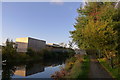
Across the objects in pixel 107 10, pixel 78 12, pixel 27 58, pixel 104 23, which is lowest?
pixel 27 58

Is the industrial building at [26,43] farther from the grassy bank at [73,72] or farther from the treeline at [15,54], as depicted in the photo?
the grassy bank at [73,72]

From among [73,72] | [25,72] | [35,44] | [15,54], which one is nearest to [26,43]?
[35,44]

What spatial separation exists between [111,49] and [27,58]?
52.2 feet

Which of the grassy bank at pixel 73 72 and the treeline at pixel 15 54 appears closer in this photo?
the grassy bank at pixel 73 72

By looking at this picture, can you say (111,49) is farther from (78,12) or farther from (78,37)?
(78,12)

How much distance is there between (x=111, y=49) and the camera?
33.4 ft

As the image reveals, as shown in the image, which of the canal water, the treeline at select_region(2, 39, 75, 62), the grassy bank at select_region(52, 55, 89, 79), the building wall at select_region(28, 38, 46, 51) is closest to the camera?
the grassy bank at select_region(52, 55, 89, 79)

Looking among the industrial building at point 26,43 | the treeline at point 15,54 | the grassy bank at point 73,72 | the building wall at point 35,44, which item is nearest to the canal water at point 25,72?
the grassy bank at point 73,72

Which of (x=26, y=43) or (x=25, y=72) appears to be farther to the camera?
(x=26, y=43)

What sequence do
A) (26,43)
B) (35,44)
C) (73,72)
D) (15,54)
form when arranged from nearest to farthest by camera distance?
(73,72)
(15,54)
(26,43)
(35,44)

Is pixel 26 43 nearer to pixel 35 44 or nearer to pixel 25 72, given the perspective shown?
pixel 35 44

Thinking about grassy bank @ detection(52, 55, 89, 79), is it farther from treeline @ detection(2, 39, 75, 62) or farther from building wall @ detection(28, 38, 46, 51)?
building wall @ detection(28, 38, 46, 51)

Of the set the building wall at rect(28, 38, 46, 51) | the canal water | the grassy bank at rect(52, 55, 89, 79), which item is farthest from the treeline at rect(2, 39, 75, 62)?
the grassy bank at rect(52, 55, 89, 79)

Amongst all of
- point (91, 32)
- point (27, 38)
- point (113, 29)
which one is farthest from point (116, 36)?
point (27, 38)
